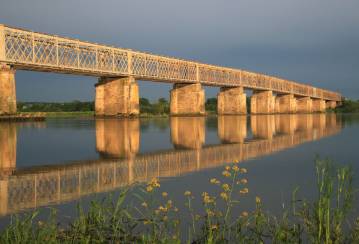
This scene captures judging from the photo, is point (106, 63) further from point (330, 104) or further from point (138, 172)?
point (330, 104)

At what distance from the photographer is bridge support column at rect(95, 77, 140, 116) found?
2094 inches

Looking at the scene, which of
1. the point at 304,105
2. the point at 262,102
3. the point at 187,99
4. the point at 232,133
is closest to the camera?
the point at 232,133

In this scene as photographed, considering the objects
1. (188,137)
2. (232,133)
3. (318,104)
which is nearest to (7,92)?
(188,137)

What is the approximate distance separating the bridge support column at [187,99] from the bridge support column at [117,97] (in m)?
15.9

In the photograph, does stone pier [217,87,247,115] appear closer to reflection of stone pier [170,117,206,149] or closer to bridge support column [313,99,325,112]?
reflection of stone pier [170,117,206,149]

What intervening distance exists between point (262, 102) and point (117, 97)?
56194mm

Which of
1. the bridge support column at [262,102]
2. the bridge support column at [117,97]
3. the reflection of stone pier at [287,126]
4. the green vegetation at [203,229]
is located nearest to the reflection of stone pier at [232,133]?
the reflection of stone pier at [287,126]

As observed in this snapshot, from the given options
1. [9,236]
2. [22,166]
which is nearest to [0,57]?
[22,166]

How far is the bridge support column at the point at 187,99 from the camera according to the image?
68938 mm

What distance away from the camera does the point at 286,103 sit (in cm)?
11669

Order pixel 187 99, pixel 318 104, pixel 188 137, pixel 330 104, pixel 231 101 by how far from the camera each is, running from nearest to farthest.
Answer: pixel 188 137 → pixel 187 99 → pixel 231 101 → pixel 318 104 → pixel 330 104

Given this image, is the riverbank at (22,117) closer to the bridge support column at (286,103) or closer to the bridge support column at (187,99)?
the bridge support column at (187,99)

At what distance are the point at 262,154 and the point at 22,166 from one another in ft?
22.4

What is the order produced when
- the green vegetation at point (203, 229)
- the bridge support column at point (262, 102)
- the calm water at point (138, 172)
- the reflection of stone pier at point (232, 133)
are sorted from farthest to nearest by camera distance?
the bridge support column at point (262, 102) → the reflection of stone pier at point (232, 133) → the calm water at point (138, 172) → the green vegetation at point (203, 229)
